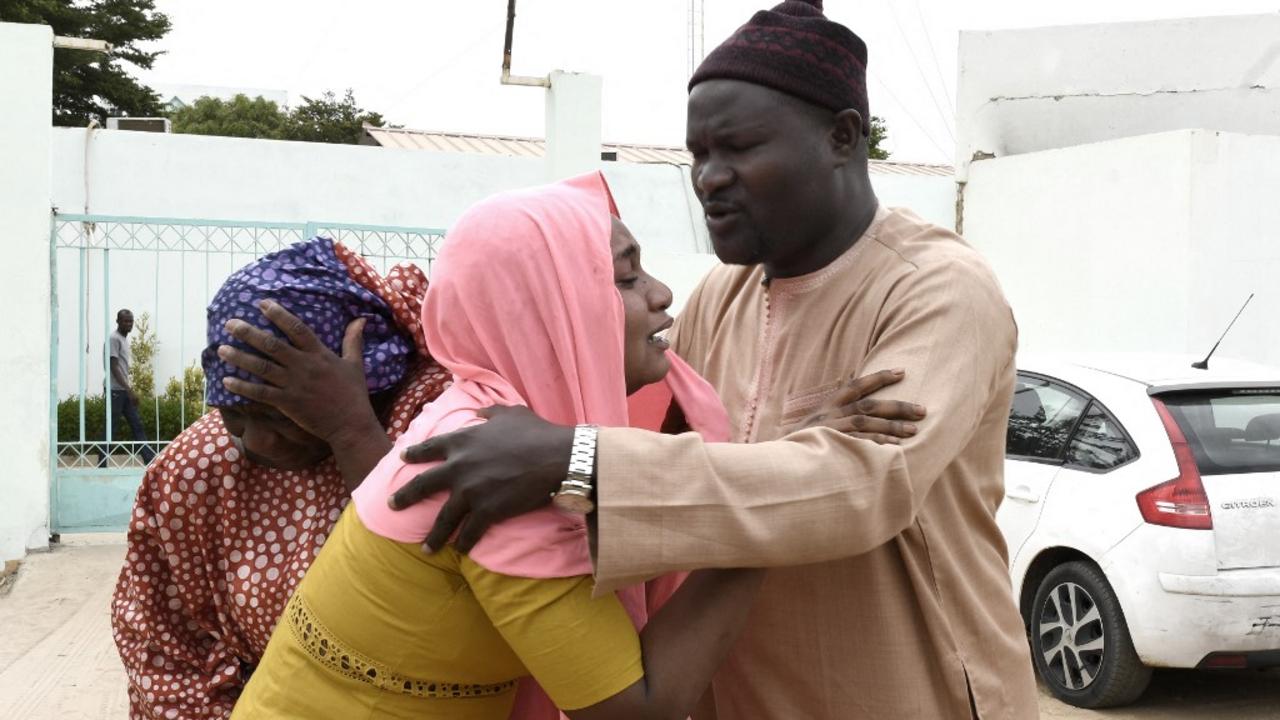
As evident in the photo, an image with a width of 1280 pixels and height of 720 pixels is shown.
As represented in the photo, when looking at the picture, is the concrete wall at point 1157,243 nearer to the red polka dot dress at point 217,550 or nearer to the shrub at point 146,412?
the shrub at point 146,412

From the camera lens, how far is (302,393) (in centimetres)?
194

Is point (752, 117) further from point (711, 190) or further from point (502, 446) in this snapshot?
point (502, 446)

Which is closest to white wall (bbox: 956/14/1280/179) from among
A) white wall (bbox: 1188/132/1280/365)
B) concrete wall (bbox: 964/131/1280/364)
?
concrete wall (bbox: 964/131/1280/364)

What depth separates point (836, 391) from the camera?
1.85 metres

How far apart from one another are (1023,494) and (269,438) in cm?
476

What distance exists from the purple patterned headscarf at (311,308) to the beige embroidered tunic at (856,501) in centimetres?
59

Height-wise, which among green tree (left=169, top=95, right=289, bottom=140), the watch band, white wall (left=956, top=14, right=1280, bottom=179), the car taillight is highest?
green tree (left=169, top=95, right=289, bottom=140)

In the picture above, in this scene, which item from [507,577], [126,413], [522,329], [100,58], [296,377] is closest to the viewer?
[507,577]

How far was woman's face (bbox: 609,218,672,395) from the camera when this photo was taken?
1787 millimetres

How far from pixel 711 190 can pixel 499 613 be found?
2.47 feet

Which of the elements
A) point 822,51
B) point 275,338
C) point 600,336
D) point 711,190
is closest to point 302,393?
point 275,338

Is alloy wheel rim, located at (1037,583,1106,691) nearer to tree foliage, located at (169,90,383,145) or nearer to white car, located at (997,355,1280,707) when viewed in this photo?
white car, located at (997,355,1280,707)

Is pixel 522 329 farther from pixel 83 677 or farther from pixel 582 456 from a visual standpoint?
pixel 83 677

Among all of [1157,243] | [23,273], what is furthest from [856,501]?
[1157,243]
